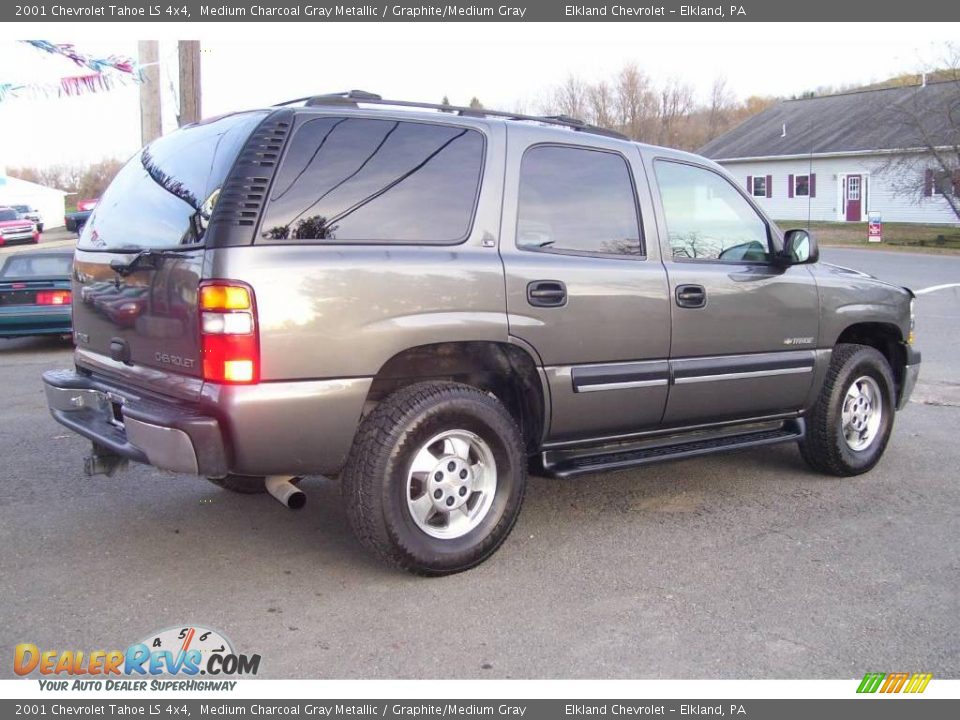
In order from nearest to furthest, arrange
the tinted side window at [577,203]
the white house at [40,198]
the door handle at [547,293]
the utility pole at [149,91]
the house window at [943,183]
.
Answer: the door handle at [547,293] < the tinted side window at [577,203] < the utility pole at [149,91] < the house window at [943,183] < the white house at [40,198]

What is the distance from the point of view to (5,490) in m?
5.33

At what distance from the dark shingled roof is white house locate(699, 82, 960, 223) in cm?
5

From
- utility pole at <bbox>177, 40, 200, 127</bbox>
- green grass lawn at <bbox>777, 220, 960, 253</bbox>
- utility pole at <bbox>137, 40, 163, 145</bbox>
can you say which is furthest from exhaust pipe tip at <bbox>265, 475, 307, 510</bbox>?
green grass lawn at <bbox>777, 220, 960, 253</bbox>

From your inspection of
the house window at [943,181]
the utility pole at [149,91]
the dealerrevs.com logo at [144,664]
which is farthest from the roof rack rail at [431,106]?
the house window at [943,181]

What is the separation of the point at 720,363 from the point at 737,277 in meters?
0.50

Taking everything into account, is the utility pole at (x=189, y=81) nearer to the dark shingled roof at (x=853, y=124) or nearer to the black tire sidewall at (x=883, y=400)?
the black tire sidewall at (x=883, y=400)

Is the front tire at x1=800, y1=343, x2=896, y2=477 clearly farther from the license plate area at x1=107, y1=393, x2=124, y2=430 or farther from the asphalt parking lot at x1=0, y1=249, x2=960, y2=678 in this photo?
the license plate area at x1=107, y1=393, x2=124, y2=430

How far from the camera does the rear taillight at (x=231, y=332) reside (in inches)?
140

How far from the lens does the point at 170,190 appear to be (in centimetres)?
411

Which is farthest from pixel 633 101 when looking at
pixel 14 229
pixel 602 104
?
pixel 14 229

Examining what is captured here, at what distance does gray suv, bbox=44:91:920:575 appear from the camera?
12.0 ft

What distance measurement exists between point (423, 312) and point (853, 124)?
4534cm

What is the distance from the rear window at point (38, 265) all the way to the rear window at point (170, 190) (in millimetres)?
7745

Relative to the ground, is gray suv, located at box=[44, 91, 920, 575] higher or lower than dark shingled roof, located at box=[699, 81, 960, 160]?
lower
